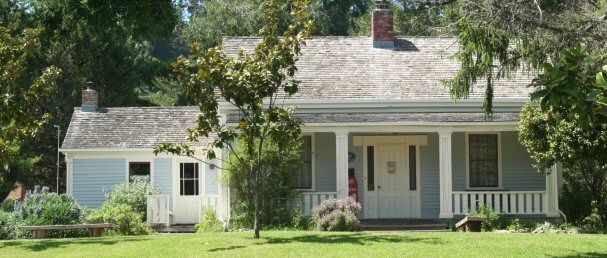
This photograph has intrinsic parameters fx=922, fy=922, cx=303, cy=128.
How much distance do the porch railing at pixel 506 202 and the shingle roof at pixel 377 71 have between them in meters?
2.81

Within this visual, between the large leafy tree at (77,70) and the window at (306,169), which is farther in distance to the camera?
the large leafy tree at (77,70)

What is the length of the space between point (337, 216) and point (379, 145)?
4.93m

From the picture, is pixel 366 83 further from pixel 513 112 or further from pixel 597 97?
pixel 597 97

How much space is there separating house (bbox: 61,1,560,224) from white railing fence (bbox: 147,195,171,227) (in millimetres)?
229

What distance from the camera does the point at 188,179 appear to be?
91.6 feet

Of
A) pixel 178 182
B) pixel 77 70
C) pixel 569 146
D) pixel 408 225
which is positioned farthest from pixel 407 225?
pixel 77 70

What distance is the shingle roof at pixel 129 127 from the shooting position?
28141 mm

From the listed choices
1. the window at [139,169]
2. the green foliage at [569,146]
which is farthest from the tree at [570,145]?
the window at [139,169]

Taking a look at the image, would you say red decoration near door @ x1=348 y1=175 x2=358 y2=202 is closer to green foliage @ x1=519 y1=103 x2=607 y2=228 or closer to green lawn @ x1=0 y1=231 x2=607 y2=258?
green foliage @ x1=519 y1=103 x2=607 y2=228

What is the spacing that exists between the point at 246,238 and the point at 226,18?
29908 millimetres

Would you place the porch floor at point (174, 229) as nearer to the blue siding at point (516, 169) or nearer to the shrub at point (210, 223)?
the shrub at point (210, 223)

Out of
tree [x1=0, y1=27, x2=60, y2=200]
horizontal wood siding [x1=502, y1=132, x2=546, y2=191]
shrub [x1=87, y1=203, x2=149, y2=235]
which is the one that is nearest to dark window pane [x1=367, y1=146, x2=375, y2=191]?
horizontal wood siding [x1=502, y1=132, x2=546, y2=191]

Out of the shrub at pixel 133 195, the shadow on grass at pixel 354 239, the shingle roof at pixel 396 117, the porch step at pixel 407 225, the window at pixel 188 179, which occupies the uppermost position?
the shingle roof at pixel 396 117

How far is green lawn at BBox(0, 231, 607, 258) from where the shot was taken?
15047mm
